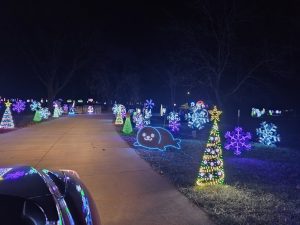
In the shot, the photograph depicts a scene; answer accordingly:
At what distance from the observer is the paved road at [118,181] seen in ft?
20.6

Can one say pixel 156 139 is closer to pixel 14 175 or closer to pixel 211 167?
pixel 211 167

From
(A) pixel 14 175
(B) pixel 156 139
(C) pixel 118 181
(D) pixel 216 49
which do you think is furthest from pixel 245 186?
(D) pixel 216 49

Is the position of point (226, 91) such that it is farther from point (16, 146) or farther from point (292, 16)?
point (16, 146)

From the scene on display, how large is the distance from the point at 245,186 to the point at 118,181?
2448 millimetres

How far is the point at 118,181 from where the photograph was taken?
8969 millimetres

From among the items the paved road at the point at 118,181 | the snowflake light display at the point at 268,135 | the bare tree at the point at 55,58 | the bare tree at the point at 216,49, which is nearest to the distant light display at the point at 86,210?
the paved road at the point at 118,181

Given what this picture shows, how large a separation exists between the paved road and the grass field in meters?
0.32

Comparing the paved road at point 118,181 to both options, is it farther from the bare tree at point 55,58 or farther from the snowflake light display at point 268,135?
the bare tree at point 55,58

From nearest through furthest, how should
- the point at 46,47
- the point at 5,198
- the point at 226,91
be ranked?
the point at 5,198
the point at 226,91
the point at 46,47

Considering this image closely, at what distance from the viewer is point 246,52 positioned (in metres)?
30.2

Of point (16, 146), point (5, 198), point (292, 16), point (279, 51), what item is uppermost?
point (292, 16)

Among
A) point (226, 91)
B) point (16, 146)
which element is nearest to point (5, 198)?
point (16, 146)

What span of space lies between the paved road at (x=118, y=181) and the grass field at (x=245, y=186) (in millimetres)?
317

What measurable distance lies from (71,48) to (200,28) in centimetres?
2830
